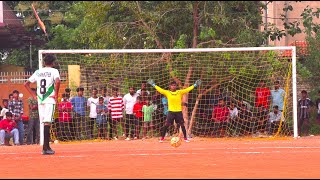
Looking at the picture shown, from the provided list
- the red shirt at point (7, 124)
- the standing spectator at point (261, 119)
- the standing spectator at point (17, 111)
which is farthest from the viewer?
the standing spectator at point (261, 119)

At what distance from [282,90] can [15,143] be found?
7863 mm

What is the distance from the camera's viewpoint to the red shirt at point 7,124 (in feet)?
73.0

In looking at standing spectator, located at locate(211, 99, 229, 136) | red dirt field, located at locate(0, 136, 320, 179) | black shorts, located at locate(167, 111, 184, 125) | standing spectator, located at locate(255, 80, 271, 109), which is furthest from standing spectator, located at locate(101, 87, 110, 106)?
red dirt field, located at locate(0, 136, 320, 179)

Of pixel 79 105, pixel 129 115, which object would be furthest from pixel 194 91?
pixel 79 105

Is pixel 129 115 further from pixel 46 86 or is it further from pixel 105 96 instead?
pixel 46 86

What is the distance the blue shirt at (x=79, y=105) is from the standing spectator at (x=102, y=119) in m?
0.43

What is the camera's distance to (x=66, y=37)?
38.3m

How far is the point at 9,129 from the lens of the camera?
22375 mm

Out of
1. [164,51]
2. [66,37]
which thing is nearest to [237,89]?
[164,51]

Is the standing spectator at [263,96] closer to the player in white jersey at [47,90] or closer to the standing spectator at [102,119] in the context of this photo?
the standing spectator at [102,119]

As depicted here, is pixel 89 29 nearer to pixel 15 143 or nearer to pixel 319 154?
pixel 15 143

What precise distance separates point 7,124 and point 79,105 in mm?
2113

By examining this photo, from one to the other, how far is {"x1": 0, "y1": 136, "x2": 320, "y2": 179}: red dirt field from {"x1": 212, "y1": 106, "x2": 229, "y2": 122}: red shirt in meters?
5.94

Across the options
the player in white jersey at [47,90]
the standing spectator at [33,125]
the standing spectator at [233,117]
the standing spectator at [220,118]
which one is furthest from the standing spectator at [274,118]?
the player in white jersey at [47,90]
